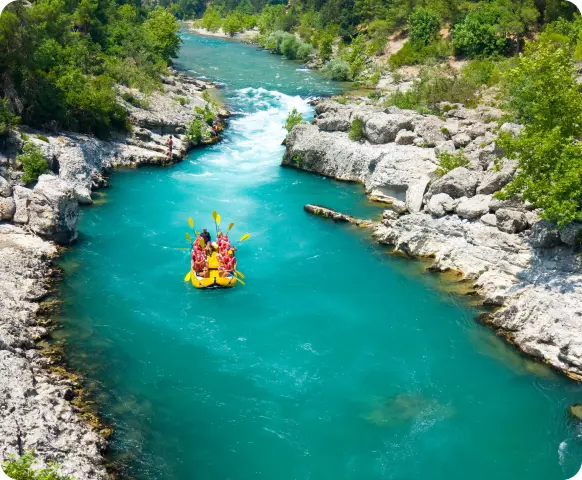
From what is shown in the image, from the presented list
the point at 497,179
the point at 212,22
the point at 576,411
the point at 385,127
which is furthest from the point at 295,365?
the point at 212,22

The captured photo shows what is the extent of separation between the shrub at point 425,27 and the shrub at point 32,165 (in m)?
53.7

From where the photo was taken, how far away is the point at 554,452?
1720 centimetres

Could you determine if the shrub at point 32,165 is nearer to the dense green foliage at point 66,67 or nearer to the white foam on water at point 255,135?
the dense green foliage at point 66,67

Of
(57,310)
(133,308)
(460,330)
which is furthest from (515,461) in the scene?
(57,310)

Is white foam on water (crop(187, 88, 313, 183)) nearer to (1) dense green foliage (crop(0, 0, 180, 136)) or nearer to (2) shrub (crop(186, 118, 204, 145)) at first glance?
(2) shrub (crop(186, 118, 204, 145))

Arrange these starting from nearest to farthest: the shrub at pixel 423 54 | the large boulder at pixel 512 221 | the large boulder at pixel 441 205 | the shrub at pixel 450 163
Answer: the large boulder at pixel 512 221 → the large boulder at pixel 441 205 → the shrub at pixel 450 163 → the shrub at pixel 423 54

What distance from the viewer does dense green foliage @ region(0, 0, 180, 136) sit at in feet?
108

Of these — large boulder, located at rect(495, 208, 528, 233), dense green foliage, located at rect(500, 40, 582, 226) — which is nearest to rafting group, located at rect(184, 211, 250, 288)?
large boulder, located at rect(495, 208, 528, 233)

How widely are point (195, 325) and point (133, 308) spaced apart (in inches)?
112

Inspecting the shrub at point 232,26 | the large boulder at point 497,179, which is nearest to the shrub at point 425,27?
the large boulder at point 497,179

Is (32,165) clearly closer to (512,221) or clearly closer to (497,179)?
(497,179)

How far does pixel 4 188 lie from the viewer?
1064 inches

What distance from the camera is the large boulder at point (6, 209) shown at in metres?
26.0

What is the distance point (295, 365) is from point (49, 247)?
527 inches
